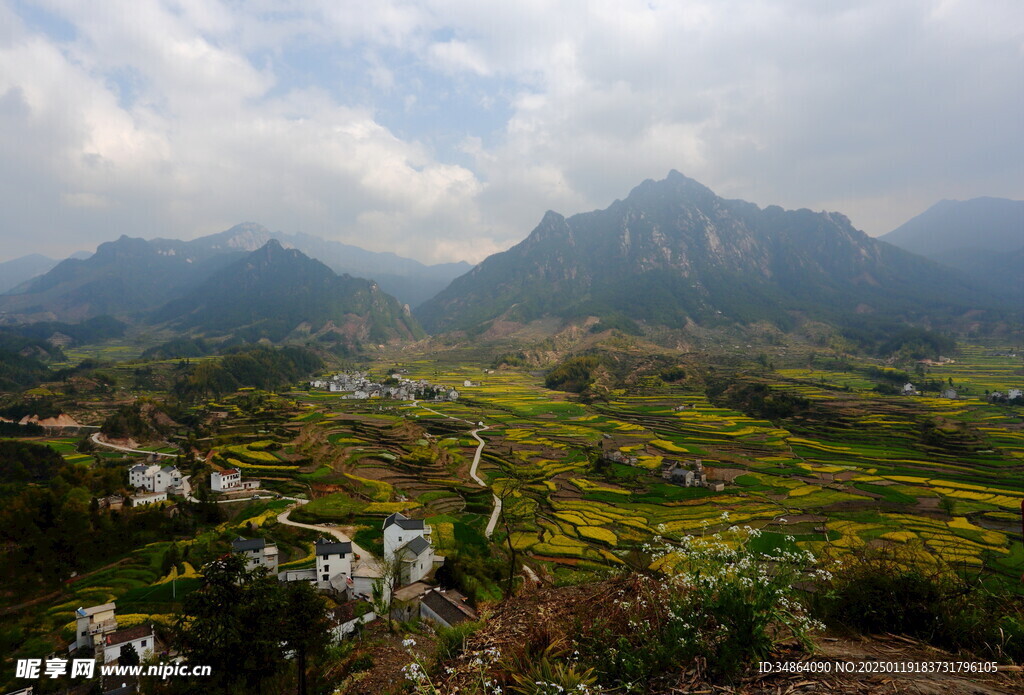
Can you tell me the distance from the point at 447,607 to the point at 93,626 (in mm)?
16534

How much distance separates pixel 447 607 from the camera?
55.3 feet

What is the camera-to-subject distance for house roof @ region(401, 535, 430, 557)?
75.3 feet

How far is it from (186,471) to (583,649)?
172ft

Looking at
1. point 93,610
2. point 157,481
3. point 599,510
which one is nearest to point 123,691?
point 93,610

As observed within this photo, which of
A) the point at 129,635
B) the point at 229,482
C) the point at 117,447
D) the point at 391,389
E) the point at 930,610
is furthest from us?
the point at 391,389

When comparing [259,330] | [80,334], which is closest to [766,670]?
[259,330]

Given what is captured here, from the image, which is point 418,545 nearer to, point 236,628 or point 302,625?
point 302,625

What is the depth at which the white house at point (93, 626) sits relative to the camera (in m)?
18.3

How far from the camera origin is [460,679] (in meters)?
4.33

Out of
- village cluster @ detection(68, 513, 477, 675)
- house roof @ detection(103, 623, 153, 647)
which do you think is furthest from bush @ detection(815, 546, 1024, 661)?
house roof @ detection(103, 623, 153, 647)

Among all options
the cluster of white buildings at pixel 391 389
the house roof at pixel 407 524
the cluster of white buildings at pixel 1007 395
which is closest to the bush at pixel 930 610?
the house roof at pixel 407 524

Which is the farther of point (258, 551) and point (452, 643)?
point (258, 551)

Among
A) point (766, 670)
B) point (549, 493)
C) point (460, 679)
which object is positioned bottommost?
point (549, 493)

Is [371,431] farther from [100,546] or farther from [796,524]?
[796,524]
